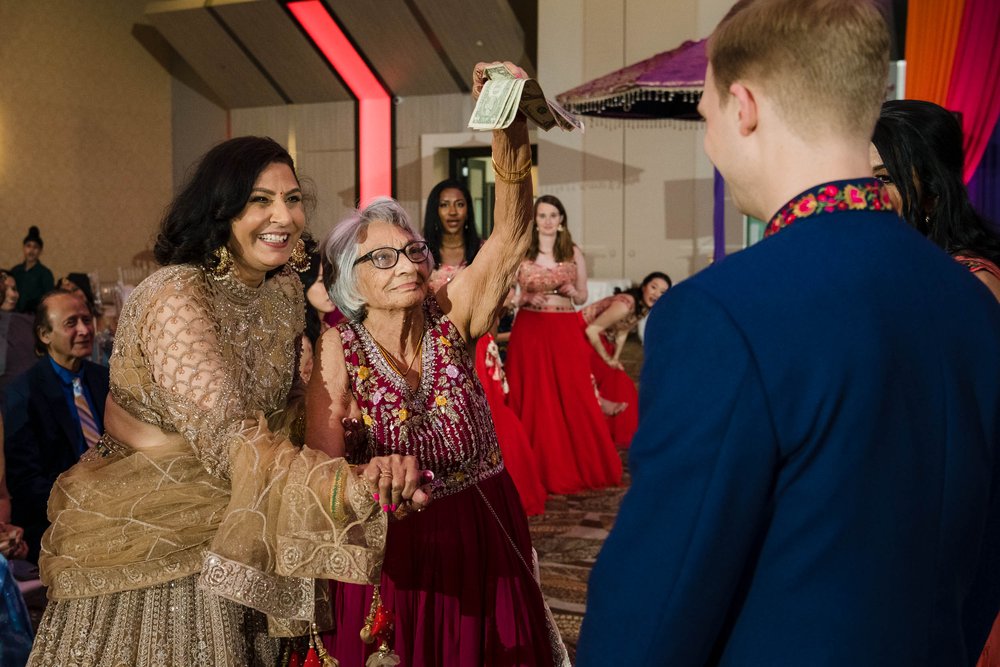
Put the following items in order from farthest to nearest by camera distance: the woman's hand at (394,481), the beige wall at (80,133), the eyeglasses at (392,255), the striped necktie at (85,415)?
the beige wall at (80,133) < the striped necktie at (85,415) < the eyeglasses at (392,255) < the woman's hand at (394,481)

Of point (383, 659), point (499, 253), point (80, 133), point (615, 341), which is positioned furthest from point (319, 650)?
point (80, 133)

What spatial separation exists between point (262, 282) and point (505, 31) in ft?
34.8

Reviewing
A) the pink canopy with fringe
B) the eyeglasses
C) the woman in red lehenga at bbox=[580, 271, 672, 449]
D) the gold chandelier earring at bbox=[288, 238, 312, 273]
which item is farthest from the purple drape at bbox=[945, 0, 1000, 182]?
the gold chandelier earring at bbox=[288, 238, 312, 273]

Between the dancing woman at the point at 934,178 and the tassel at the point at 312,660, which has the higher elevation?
the dancing woman at the point at 934,178

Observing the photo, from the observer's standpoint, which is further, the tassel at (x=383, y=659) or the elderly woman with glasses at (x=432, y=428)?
the elderly woman with glasses at (x=432, y=428)

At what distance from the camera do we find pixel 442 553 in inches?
81.4

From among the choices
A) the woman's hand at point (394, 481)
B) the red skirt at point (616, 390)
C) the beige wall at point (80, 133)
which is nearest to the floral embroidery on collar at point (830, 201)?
the woman's hand at point (394, 481)

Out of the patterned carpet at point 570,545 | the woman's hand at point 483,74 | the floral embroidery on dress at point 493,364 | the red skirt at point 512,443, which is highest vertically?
the woman's hand at point 483,74

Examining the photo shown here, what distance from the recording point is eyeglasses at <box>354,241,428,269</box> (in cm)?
215

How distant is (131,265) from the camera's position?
14141mm

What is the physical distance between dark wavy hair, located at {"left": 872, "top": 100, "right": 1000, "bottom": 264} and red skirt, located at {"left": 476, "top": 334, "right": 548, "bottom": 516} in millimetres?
3172

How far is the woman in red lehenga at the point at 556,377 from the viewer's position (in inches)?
226

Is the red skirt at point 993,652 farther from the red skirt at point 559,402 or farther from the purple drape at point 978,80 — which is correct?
the purple drape at point 978,80

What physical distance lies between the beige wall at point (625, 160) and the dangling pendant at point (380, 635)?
8.77 meters
